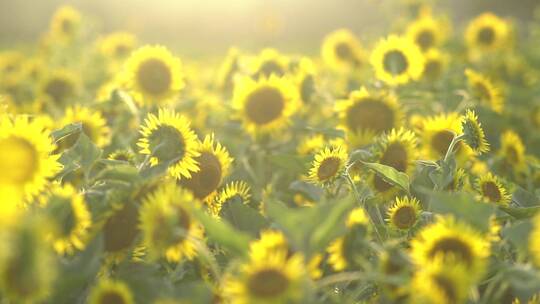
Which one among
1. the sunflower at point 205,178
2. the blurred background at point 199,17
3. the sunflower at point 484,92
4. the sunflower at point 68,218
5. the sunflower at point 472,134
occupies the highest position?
the blurred background at point 199,17

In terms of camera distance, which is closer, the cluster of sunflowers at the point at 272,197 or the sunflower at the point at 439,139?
the cluster of sunflowers at the point at 272,197

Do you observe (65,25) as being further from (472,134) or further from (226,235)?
(226,235)

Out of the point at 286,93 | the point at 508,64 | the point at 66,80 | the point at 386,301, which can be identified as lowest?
the point at 386,301

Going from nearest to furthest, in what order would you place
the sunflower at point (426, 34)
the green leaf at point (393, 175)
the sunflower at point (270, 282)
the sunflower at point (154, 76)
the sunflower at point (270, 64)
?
the sunflower at point (270, 282)
the green leaf at point (393, 175)
the sunflower at point (154, 76)
the sunflower at point (270, 64)
the sunflower at point (426, 34)

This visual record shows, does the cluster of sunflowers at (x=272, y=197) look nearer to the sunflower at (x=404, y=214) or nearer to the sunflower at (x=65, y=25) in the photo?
the sunflower at (x=404, y=214)

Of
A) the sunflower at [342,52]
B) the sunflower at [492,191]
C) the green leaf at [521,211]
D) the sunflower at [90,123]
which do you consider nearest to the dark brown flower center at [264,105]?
the sunflower at [90,123]

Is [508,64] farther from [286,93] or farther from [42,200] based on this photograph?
[42,200]

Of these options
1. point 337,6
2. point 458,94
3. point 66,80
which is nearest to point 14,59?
point 66,80
